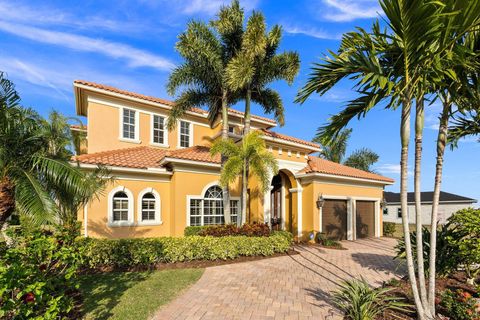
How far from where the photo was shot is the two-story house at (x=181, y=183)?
498 inches

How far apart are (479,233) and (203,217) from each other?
35.5 ft

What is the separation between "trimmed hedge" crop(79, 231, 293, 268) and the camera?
8.95m

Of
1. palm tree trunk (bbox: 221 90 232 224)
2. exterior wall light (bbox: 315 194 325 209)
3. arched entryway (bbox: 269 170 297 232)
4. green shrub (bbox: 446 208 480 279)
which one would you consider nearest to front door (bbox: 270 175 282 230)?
arched entryway (bbox: 269 170 297 232)

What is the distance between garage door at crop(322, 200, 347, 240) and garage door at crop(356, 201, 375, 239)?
5.04ft

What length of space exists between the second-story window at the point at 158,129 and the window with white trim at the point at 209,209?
216 inches

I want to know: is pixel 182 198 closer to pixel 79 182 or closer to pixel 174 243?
pixel 174 243

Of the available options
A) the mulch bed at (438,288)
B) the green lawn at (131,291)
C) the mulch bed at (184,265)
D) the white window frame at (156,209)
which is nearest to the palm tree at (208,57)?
the mulch bed at (184,265)

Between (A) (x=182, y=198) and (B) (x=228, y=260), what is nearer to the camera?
(B) (x=228, y=260)

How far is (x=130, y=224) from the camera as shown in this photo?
1259 centimetres

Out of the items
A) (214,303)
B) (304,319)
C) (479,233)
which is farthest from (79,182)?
(479,233)

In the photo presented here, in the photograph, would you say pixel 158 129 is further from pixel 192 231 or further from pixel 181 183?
pixel 192 231

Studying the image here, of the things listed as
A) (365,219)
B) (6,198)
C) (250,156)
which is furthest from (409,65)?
(365,219)

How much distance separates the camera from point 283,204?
56.8 feet

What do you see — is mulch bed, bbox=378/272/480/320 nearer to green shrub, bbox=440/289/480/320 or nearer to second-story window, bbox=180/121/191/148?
green shrub, bbox=440/289/480/320
